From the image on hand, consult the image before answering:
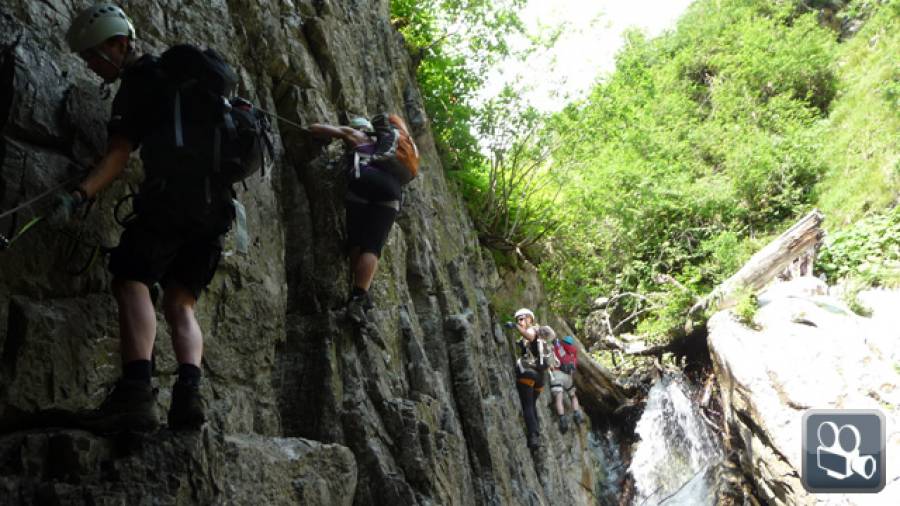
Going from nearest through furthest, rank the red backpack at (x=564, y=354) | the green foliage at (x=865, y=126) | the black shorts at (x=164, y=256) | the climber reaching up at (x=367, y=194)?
the black shorts at (x=164, y=256)
the climber reaching up at (x=367, y=194)
the red backpack at (x=564, y=354)
the green foliage at (x=865, y=126)

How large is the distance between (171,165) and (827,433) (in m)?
13.0

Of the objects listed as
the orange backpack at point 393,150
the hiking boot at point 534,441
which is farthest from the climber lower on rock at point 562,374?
the orange backpack at point 393,150

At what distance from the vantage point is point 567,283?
66.5 feet

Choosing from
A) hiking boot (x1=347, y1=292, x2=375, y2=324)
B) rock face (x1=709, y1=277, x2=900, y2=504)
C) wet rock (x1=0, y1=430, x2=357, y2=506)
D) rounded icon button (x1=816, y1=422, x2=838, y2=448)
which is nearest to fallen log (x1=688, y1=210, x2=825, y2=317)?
rock face (x1=709, y1=277, x2=900, y2=504)

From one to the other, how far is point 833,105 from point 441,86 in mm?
18601

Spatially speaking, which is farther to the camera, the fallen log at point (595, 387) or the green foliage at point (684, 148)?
the fallen log at point (595, 387)

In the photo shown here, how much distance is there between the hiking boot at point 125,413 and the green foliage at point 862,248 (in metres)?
18.0

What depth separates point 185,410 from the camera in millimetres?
3938

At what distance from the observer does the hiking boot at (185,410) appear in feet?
12.9

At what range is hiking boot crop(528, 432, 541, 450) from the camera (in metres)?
13.1

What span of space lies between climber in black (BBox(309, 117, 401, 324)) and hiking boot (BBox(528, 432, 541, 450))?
264 inches

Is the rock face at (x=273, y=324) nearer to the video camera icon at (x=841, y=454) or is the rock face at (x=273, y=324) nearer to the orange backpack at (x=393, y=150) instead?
the orange backpack at (x=393, y=150)

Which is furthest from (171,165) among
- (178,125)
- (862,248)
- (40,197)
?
(862,248)

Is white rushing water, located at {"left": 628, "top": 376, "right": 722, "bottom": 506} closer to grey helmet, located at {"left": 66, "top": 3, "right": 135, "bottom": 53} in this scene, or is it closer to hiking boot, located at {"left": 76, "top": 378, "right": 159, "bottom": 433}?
hiking boot, located at {"left": 76, "top": 378, "right": 159, "bottom": 433}
